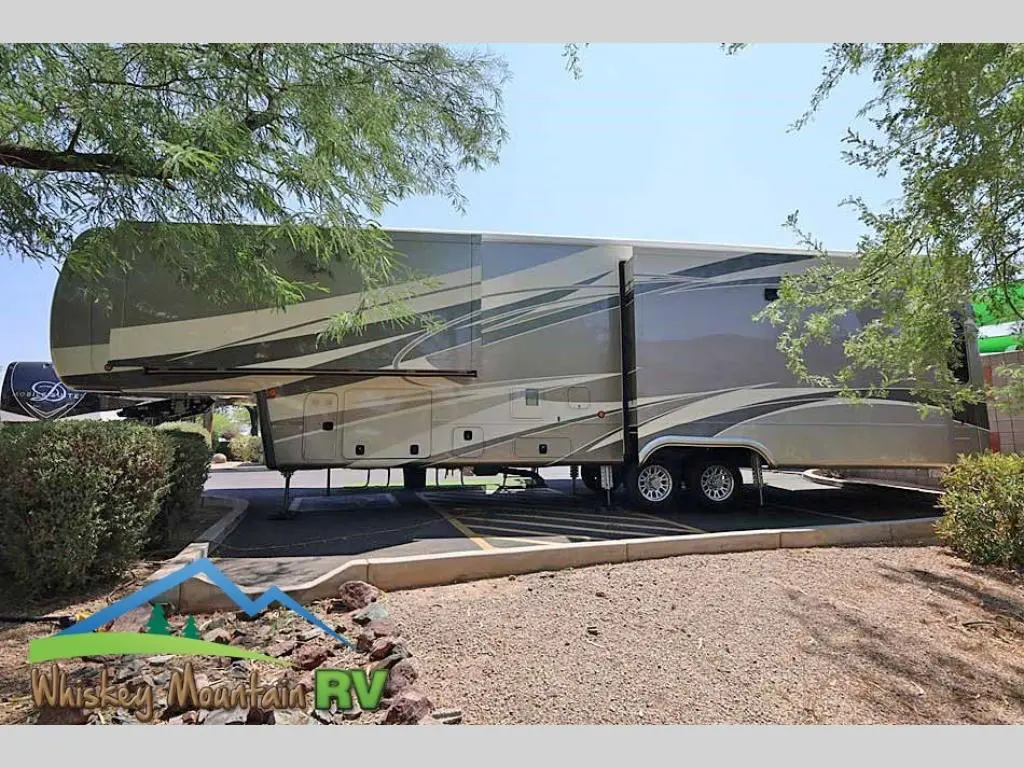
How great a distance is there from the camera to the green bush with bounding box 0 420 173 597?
3998mm

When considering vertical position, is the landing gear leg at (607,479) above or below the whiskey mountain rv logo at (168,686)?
above

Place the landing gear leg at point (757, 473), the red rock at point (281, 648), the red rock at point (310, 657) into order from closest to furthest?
1. the red rock at point (310, 657)
2. the red rock at point (281, 648)
3. the landing gear leg at point (757, 473)

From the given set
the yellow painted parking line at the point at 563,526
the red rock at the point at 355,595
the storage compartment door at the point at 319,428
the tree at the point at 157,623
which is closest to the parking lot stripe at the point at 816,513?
the yellow painted parking line at the point at 563,526

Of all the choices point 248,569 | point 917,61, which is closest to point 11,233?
point 248,569

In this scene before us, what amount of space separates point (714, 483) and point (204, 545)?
6839 mm

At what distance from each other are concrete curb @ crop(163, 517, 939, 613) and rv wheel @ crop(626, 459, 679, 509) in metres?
3.04

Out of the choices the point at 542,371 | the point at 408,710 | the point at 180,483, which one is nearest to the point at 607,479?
the point at 542,371

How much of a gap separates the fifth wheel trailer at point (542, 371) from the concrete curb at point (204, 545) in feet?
3.41

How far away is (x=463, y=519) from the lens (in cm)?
820

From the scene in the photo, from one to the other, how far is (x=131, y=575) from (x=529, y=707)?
12.3 feet

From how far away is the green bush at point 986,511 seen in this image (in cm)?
507

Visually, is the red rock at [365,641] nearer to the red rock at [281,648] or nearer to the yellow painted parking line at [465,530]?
the red rock at [281,648]

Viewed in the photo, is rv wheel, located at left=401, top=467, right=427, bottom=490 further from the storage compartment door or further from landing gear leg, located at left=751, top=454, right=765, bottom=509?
Answer: landing gear leg, located at left=751, top=454, right=765, bottom=509

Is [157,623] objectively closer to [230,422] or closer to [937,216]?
[937,216]
